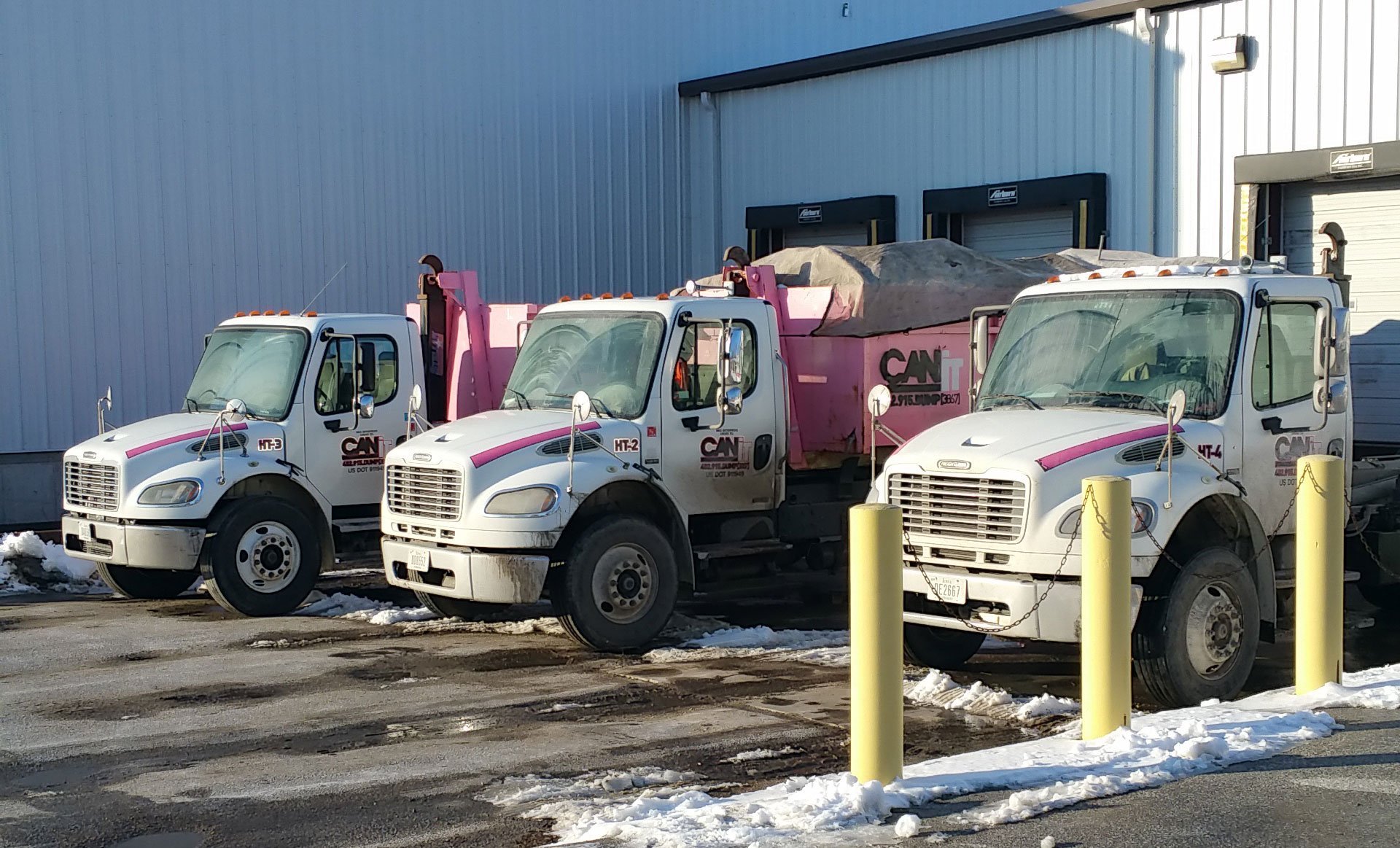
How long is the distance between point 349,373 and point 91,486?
7.51 feet

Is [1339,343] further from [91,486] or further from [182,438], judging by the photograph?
[91,486]

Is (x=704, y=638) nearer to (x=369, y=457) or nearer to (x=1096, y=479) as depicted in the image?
(x=369, y=457)

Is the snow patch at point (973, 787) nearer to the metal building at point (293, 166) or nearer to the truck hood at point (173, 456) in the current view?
the truck hood at point (173, 456)

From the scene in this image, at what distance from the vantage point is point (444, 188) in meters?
22.3

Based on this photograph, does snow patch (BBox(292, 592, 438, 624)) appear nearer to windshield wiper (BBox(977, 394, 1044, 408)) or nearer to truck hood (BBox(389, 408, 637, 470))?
truck hood (BBox(389, 408, 637, 470))

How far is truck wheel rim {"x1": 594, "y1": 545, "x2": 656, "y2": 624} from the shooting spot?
1072 cm

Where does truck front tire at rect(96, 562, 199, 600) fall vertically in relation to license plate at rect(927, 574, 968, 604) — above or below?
below

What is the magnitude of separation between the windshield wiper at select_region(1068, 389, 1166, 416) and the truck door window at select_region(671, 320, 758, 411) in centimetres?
280

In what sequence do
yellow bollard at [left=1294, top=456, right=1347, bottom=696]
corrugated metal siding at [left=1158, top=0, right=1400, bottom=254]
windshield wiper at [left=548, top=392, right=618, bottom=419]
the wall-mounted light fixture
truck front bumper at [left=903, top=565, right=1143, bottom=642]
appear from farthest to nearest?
1. the wall-mounted light fixture
2. corrugated metal siding at [left=1158, top=0, right=1400, bottom=254]
3. windshield wiper at [left=548, top=392, right=618, bottom=419]
4. truck front bumper at [left=903, top=565, right=1143, bottom=642]
5. yellow bollard at [left=1294, top=456, right=1347, bottom=696]

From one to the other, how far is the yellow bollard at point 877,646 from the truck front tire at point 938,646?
3.30 meters

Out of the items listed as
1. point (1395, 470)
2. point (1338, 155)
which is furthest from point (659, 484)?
point (1338, 155)

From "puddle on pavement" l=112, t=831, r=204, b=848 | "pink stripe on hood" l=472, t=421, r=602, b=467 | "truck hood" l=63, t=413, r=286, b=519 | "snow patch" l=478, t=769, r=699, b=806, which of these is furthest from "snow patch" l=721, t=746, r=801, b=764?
"truck hood" l=63, t=413, r=286, b=519

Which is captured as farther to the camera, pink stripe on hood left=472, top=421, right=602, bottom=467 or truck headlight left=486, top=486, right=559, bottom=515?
pink stripe on hood left=472, top=421, right=602, bottom=467

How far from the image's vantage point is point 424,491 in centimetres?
1102
